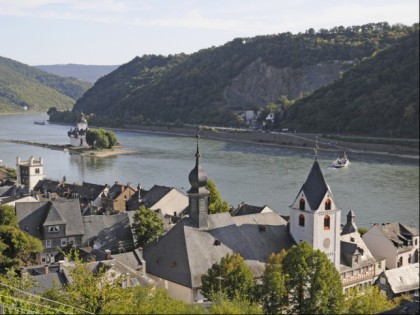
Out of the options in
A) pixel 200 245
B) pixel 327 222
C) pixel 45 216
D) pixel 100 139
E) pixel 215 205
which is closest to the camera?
pixel 200 245

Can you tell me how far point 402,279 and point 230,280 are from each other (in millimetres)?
4155

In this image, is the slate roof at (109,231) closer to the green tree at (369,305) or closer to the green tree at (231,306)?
the green tree at (231,306)

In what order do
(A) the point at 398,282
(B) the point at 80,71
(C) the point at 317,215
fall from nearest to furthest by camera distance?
(C) the point at 317,215
(A) the point at 398,282
(B) the point at 80,71

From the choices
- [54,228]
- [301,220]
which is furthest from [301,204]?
[54,228]

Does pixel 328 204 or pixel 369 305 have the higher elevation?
pixel 328 204

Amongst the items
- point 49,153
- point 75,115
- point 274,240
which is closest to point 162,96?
point 75,115

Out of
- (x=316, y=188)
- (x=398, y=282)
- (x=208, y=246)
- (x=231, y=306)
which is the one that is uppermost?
(x=316, y=188)

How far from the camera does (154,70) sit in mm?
84000

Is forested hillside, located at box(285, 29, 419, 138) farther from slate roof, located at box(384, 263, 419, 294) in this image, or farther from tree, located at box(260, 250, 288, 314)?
slate roof, located at box(384, 263, 419, 294)

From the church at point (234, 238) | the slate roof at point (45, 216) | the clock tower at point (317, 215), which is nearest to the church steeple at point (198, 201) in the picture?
the church at point (234, 238)

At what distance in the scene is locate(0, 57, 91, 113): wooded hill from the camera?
70562mm

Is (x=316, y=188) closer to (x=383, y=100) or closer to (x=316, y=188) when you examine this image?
(x=316, y=188)

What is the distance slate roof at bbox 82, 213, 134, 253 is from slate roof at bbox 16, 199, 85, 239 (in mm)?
195

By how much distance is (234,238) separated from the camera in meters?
11.2
